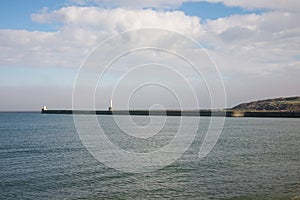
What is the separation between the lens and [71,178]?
30094 mm

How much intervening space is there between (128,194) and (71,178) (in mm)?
7215

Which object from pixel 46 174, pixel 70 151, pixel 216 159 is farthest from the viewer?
pixel 70 151

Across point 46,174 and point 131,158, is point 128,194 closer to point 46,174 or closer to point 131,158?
point 46,174

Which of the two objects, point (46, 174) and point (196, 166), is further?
point (196, 166)

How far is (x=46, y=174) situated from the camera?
31.8 m

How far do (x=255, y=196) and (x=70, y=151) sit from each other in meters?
30.6

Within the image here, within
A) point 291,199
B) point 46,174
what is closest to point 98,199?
point 46,174

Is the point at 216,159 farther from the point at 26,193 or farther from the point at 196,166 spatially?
the point at 26,193

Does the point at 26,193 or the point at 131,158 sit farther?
the point at 131,158

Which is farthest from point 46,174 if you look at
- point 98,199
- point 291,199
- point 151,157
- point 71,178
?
point 291,199

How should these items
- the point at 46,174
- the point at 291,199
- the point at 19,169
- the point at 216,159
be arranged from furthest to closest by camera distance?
the point at 216,159 < the point at 19,169 < the point at 46,174 < the point at 291,199

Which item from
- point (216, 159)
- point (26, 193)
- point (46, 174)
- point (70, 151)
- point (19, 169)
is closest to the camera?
point (26, 193)

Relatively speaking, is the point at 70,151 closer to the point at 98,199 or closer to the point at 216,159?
the point at 216,159

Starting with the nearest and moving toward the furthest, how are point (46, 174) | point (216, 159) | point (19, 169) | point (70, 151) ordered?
point (46, 174)
point (19, 169)
point (216, 159)
point (70, 151)
